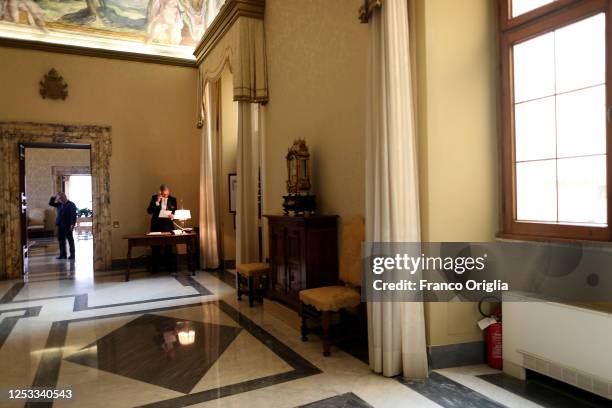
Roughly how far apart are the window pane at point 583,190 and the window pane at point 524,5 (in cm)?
130

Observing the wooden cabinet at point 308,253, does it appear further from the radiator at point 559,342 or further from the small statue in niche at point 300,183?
the radiator at point 559,342

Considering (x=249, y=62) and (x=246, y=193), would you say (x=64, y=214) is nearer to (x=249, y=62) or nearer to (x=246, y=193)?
(x=246, y=193)

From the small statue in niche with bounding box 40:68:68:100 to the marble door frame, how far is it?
621mm

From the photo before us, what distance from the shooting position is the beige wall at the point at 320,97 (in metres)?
4.52

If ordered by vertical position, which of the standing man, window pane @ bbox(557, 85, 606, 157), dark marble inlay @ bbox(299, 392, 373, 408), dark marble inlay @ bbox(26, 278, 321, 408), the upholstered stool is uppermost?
window pane @ bbox(557, 85, 606, 157)

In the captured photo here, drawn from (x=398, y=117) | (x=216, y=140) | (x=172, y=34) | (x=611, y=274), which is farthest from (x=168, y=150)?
(x=611, y=274)

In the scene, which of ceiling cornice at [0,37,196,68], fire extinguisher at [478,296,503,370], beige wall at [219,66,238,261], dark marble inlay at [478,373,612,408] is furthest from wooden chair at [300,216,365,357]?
ceiling cornice at [0,37,196,68]

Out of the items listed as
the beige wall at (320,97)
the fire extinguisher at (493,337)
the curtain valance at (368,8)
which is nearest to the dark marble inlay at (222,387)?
the fire extinguisher at (493,337)

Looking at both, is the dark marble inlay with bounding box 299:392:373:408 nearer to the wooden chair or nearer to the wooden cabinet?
the wooden chair

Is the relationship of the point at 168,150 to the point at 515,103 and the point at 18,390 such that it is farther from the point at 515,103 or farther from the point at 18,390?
the point at 515,103

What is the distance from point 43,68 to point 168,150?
9.68 ft

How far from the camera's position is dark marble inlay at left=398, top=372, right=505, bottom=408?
294 cm

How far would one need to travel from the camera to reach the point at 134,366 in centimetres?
378

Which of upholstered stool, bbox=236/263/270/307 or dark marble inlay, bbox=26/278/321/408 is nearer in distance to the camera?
dark marble inlay, bbox=26/278/321/408
